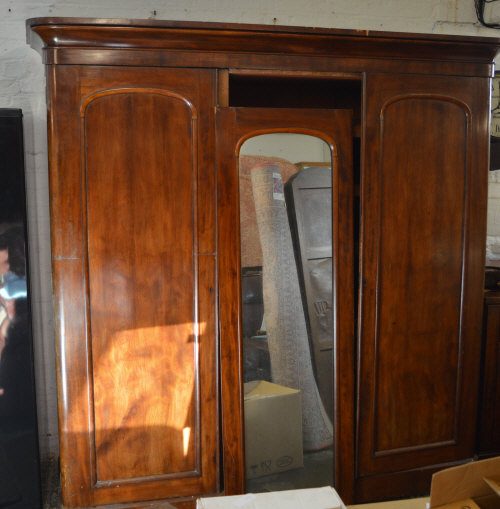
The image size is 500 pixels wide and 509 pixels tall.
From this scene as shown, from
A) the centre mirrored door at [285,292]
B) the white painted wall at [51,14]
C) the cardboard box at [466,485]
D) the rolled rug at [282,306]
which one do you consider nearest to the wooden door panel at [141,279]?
the centre mirrored door at [285,292]

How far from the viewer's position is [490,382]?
6.89ft

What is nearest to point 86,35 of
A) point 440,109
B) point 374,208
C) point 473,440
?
point 374,208

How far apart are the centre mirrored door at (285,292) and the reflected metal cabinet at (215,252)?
0.01 metres

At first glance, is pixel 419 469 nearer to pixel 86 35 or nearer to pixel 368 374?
pixel 368 374

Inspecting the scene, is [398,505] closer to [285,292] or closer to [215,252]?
[285,292]

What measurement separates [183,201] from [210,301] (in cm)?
39

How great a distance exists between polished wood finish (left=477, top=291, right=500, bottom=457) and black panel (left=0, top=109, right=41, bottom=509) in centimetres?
194

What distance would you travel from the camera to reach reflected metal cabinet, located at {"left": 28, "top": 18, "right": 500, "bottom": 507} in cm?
164

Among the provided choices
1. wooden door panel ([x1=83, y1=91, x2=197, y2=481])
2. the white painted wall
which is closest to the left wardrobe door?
wooden door panel ([x1=83, y1=91, x2=197, y2=481])

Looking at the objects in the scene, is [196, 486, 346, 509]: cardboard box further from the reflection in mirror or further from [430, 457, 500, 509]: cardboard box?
the reflection in mirror

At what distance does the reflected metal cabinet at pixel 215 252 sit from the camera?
1641 millimetres

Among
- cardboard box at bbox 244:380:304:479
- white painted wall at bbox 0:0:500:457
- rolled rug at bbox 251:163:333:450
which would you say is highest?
white painted wall at bbox 0:0:500:457

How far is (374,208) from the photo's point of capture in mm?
1850

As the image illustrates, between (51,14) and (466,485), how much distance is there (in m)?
2.41
